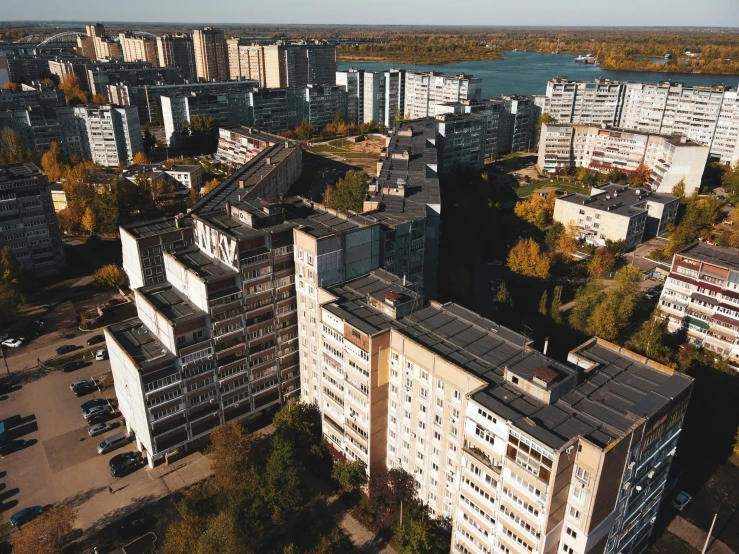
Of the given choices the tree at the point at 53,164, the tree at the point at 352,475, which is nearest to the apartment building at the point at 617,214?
the tree at the point at 352,475

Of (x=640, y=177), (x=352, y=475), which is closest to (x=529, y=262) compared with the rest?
(x=352, y=475)

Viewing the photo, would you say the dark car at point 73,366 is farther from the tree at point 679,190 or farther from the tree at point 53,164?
the tree at point 679,190

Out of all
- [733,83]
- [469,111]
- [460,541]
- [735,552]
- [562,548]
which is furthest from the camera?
[733,83]

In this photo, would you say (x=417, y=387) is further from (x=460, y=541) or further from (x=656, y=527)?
(x=656, y=527)

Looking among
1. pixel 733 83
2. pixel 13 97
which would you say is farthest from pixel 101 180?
pixel 733 83

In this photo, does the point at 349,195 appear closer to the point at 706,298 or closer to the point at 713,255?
the point at 713,255
